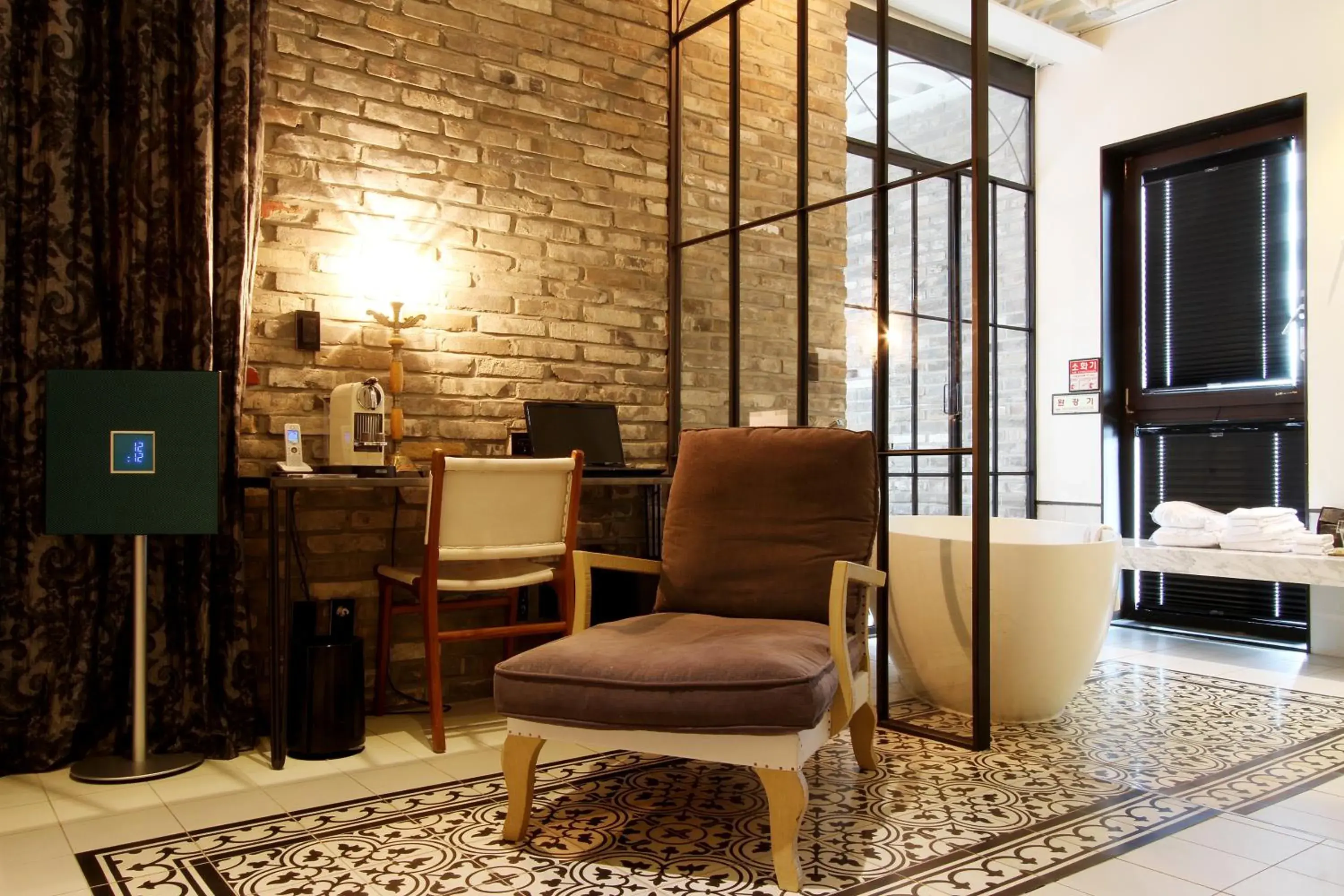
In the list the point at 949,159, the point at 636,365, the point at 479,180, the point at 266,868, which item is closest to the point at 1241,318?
the point at 949,159

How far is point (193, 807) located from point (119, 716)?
62cm

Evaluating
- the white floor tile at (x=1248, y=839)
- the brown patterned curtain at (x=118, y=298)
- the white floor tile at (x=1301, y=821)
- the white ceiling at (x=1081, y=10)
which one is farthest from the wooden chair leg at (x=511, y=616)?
the white ceiling at (x=1081, y=10)

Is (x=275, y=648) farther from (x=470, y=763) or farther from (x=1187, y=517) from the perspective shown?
(x=1187, y=517)

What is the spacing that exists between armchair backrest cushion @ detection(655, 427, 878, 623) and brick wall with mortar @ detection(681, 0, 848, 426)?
0.94m

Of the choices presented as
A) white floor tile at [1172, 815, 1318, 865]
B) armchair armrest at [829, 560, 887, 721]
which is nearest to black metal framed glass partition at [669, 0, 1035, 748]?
white floor tile at [1172, 815, 1318, 865]

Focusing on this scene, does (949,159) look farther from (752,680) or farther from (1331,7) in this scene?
(1331,7)

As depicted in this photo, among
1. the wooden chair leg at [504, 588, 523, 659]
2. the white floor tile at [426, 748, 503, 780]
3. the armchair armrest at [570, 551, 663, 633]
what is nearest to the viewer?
the armchair armrest at [570, 551, 663, 633]

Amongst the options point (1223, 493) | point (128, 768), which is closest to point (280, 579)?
point (128, 768)

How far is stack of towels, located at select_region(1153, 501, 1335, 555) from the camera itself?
14.7 feet

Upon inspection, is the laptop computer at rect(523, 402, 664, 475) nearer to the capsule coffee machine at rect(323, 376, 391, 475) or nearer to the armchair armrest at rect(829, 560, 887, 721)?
the capsule coffee machine at rect(323, 376, 391, 475)

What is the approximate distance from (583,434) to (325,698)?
4.61ft

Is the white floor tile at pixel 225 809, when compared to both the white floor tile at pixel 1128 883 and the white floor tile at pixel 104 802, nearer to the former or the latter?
the white floor tile at pixel 104 802

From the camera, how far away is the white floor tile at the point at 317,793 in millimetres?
2559

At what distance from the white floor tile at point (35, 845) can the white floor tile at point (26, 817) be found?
0.03 meters
